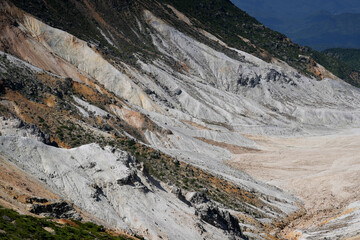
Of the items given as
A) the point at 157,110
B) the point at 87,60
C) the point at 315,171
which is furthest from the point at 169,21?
the point at 315,171

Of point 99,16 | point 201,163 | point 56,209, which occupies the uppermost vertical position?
point 99,16

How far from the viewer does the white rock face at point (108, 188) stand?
94.6 feet

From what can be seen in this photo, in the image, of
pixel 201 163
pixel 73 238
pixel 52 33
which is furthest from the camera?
pixel 52 33

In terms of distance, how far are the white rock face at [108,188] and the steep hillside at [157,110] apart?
91mm

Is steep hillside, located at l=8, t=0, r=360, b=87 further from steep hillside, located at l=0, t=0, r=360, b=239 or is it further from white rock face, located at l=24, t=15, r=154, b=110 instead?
white rock face, located at l=24, t=15, r=154, b=110

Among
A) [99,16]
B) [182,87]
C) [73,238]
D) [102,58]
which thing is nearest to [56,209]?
Answer: [73,238]

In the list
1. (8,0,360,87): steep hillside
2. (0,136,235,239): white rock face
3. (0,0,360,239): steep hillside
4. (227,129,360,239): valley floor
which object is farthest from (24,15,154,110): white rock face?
(0,136,235,239): white rock face

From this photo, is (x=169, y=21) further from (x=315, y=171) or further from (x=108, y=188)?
(x=108, y=188)

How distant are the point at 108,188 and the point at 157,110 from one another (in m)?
48.7

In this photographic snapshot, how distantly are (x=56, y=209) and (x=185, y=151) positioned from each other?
3803 centimetres

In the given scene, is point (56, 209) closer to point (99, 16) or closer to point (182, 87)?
point (182, 87)

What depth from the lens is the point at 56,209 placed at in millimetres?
25016

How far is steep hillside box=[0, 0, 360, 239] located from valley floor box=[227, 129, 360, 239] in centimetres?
100

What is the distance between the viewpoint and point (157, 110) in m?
79.0
